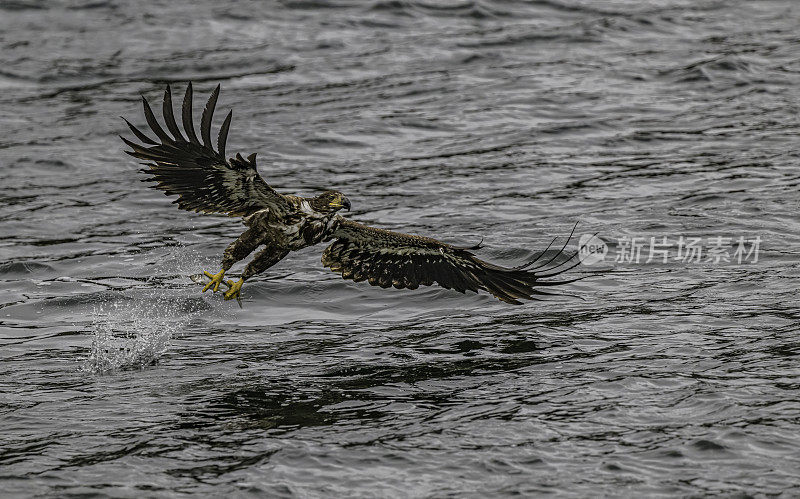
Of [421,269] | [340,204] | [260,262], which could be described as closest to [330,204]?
[340,204]

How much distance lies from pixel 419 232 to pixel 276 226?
13.9ft

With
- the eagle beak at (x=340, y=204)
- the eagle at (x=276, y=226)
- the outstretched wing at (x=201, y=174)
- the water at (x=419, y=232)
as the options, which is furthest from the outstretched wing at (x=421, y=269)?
the outstretched wing at (x=201, y=174)

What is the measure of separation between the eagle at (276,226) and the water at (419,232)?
640mm

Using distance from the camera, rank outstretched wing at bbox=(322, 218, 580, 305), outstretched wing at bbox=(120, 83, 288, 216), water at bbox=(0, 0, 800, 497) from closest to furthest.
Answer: water at bbox=(0, 0, 800, 497) < outstretched wing at bbox=(120, 83, 288, 216) < outstretched wing at bbox=(322, 218, 580, 305)

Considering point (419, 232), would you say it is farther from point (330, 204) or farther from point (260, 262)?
point (260, 262)

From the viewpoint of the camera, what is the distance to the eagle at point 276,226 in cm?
847

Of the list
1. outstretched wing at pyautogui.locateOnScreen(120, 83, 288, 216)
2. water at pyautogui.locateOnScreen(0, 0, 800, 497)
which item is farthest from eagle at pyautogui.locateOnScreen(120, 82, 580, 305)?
water at pyautogui.locateOnScreen(0, 0, 800, 497)

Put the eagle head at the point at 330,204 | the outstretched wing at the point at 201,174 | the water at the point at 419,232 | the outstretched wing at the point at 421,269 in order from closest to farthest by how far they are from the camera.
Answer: the water at the point at 419,232 < the outstretched wing at the point at 201,174 < the eagle head at the point at 330,204 < the outstretched wing at the point at 421,269

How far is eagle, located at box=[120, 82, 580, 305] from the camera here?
847 centimetres

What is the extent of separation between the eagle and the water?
640 millimetres

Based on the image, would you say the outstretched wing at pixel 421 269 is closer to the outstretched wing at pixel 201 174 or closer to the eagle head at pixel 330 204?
the eagle head at pixel 330 204

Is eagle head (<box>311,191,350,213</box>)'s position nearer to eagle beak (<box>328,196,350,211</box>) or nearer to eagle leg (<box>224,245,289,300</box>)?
eagle beak (<box>328,196,350,211</box>)

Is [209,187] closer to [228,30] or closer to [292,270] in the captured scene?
[292,270]

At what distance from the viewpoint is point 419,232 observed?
1314cm
